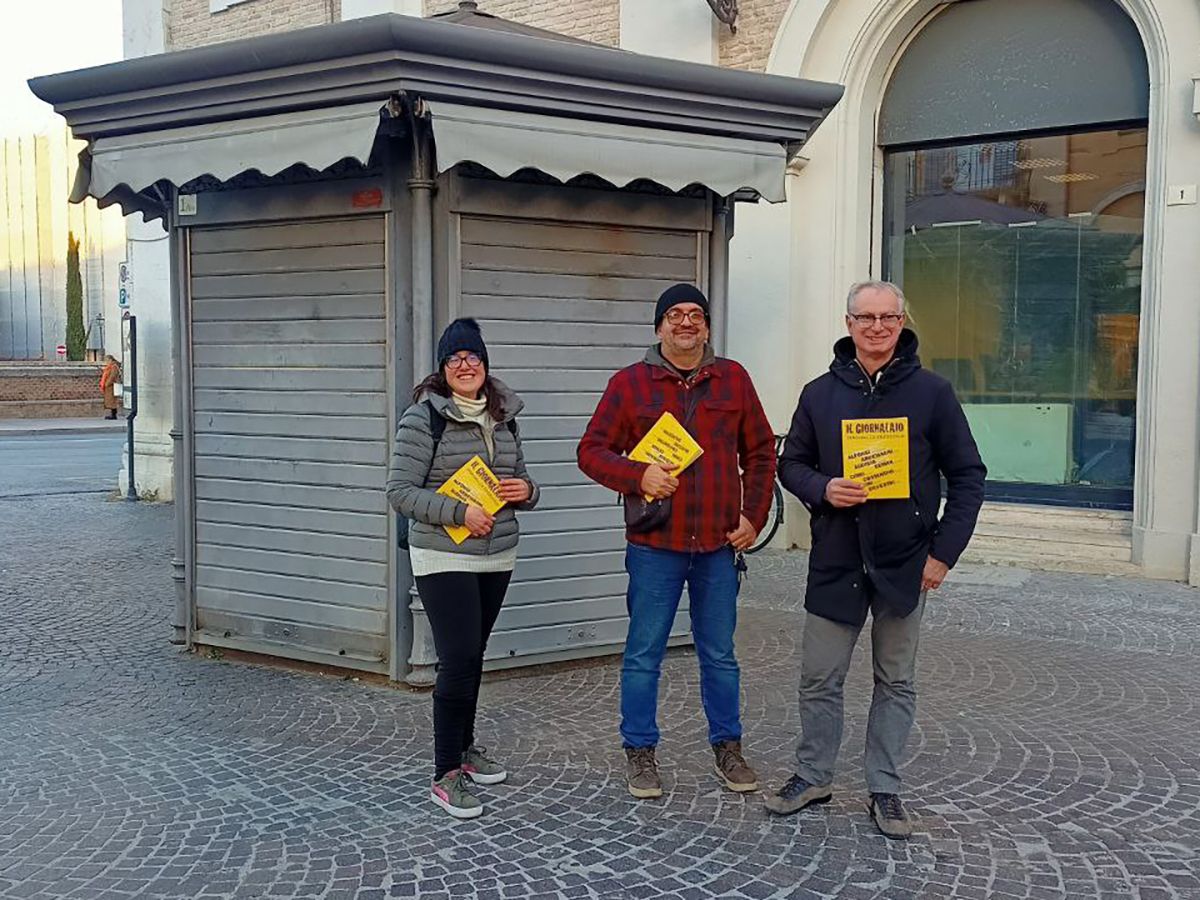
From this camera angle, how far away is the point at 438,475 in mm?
4160

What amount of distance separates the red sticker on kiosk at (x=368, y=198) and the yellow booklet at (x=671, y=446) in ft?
7.00

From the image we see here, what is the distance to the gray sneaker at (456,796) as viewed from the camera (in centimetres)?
398

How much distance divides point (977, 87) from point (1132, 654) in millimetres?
5180

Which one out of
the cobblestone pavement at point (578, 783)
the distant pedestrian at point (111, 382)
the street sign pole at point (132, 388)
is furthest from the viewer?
the distant pedestrian at point (111, 382)

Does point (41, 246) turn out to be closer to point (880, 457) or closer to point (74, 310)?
point (74, 310)

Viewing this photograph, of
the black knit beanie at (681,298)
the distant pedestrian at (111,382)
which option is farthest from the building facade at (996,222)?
the distant pedestrian at (111,382)

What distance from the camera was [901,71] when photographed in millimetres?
9664

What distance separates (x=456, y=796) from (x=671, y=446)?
59.0 inches

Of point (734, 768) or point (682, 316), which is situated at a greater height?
point (682, 316)

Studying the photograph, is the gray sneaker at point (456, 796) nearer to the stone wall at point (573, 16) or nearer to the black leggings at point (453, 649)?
the black leggings at point (453, 649)

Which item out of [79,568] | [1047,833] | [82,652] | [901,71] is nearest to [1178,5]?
[901,71]

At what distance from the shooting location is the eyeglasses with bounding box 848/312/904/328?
3.77 meters

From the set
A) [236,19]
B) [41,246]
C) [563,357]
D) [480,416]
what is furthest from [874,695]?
[41,246]

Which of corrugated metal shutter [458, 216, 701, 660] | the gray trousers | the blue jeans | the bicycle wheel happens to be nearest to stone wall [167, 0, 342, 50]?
the bicycle wheel
